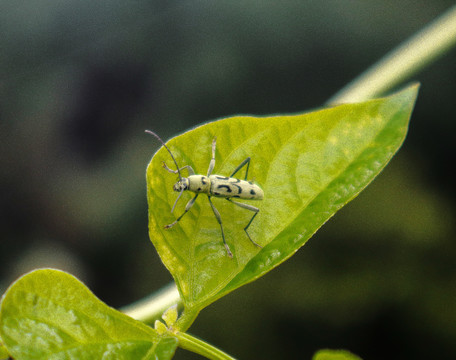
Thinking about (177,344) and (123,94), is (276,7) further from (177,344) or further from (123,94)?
(177,344)

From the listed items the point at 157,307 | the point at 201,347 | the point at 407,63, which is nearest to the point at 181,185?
the point at 201,347

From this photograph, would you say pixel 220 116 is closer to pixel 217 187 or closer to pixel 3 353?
pixel 217 187

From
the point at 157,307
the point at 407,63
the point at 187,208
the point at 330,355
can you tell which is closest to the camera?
the point at 330,355

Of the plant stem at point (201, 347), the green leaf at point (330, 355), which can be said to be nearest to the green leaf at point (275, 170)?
the plant stem at point (201, 347)

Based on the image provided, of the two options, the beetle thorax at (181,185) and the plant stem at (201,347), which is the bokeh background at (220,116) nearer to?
the beetle thorax at (181,185)

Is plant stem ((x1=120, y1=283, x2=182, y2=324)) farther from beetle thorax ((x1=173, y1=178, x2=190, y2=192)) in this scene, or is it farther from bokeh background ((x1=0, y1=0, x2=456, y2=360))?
bokeh background ((x1=0, y1=0, x2=456, y2=360))

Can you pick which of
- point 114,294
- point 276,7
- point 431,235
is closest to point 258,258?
point 431,235
